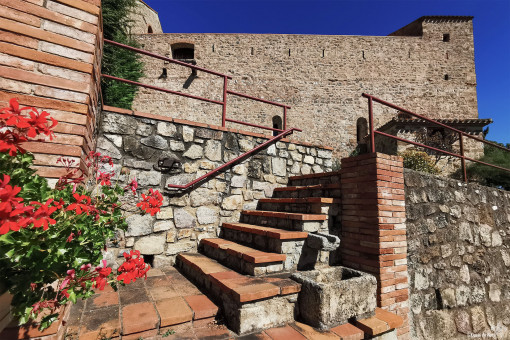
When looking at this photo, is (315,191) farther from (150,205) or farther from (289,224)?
(150,205)

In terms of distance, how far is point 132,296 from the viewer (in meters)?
2.04

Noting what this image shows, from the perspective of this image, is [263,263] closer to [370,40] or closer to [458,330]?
[458,330]

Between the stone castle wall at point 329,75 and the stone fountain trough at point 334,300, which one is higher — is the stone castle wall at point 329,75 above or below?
above

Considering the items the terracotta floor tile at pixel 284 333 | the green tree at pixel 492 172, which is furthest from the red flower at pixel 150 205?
the green tree at pixel 492 172

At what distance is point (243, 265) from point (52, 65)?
2108mm

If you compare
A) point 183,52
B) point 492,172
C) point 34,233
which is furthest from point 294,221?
point 183,52

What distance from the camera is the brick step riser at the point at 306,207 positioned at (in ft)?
8.50

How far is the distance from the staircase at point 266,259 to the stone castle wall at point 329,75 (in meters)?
11.0

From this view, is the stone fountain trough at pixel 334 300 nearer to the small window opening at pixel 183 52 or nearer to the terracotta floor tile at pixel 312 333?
the terracotta floor tile at pixel 312 333

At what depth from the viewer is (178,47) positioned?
46.5 feet

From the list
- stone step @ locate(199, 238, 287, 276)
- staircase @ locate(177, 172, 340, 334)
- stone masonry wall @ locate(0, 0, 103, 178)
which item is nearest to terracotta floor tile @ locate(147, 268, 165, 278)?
staircase @ locate(177, 172, 340, 334)

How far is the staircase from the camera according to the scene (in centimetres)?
178

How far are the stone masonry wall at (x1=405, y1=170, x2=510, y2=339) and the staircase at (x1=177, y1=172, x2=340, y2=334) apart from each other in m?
0.95

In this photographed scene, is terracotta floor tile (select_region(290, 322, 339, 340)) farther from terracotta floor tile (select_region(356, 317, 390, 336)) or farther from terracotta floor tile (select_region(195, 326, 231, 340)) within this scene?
terracotta floor tile (select_region(195, 326, 231, 340))
